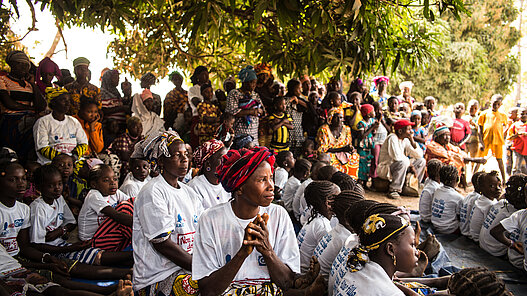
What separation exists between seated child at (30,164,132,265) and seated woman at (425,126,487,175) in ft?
22.1

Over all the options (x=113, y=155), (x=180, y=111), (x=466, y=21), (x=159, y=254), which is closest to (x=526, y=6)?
(x=466, y=21)

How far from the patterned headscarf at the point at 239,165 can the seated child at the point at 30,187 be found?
331 centimetres

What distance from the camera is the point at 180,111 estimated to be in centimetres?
742

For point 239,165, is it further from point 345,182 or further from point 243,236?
point 345,182

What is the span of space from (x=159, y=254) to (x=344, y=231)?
1.31 m

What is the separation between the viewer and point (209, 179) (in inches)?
153

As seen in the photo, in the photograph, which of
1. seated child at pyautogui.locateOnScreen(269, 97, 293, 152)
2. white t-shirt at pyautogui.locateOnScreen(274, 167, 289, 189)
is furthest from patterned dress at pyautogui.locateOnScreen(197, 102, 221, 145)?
white t-shirt at pyautogui.locateOnScreen(274, 167, 289, 189)

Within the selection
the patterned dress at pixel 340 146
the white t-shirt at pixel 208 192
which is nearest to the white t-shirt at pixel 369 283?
the white t-shirt at pixel 208 192

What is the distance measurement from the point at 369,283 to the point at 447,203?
12.0ft

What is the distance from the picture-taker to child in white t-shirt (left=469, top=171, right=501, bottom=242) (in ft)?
15.6

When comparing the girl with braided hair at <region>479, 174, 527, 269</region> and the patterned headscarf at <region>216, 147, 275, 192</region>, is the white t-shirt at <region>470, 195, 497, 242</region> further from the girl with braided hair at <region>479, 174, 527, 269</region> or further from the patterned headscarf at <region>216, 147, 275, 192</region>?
the patterned headscarf at <region>216, 147, 275, 192</region>

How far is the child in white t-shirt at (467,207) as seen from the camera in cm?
500

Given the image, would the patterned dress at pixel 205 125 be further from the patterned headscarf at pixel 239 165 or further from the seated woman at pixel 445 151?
the seated woman at pixel 445 151

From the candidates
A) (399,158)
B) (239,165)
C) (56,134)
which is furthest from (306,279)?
(399,158)
